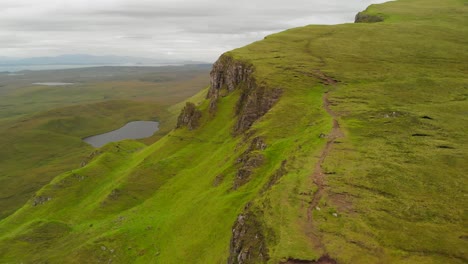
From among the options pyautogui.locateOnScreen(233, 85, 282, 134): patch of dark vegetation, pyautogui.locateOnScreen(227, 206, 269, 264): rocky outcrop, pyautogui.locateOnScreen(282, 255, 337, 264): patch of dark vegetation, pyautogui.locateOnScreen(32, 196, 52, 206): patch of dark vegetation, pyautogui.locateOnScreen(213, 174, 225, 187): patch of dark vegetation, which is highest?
pyautogui.locateOnScreen(233, 85, 282, 134): patch of dark vegetation

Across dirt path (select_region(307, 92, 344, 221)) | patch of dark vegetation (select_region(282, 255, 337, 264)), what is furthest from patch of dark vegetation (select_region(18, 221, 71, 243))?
patch of dark vegetation (select_region(282, 255, 337, 264))

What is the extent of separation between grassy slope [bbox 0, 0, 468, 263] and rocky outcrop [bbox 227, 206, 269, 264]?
1.31 meters

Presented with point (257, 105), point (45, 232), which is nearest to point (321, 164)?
point (257, 105)

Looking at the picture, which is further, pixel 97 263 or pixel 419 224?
pixel 97 263

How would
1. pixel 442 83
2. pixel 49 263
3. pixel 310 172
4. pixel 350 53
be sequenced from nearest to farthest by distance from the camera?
pixel 310 172
pixel 49 263
pixel 442 83
pixel 350 53

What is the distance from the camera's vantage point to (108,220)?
265 feet

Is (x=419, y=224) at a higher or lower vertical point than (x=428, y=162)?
lower

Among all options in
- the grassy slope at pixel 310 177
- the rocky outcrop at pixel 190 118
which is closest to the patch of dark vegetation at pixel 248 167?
the grassy slope at pixel 310 177

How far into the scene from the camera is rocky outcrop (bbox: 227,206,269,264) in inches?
1354

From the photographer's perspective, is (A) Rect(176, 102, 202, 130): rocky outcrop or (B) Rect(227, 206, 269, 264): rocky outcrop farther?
(A) Rect(176, 102, 202, 130): rocky outcrop

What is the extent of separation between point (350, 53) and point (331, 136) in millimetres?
70369

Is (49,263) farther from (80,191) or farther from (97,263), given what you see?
(80,191)

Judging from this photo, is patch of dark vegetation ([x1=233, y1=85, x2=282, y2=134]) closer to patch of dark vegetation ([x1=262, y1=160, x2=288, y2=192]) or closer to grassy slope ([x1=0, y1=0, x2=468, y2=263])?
grassy slope ([x1=0, y1=0, x2=468, y2=263])

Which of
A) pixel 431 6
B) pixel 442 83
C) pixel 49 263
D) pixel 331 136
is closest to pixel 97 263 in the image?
pixel 49 263
